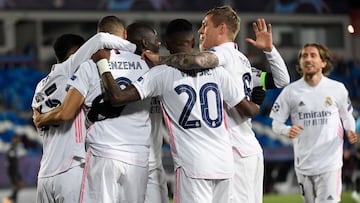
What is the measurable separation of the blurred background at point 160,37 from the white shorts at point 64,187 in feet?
36.7

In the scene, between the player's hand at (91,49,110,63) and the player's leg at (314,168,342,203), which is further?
the player's leg at (314,168,342,203)

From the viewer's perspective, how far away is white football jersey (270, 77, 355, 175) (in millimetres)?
8898

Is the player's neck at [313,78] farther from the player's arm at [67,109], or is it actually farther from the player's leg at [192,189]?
the player's arm at [67,109]

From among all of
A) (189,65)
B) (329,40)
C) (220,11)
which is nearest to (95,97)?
(189,65)

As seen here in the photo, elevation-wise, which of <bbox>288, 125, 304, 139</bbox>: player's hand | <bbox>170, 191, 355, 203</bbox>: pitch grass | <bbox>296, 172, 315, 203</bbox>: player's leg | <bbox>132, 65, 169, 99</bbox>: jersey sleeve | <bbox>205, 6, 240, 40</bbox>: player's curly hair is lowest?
<bbox>170, 191, 355, 203</bbox>: pitch grass

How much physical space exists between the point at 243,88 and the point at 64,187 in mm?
1571

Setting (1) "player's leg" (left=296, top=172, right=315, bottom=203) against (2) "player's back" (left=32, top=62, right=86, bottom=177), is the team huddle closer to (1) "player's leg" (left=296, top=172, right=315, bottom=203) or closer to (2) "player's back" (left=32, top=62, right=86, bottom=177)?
(2) "player's back" (left=32, top=62, right=86, bottom=177)

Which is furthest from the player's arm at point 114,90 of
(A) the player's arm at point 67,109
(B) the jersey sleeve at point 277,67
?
Result: (B) the jersey sleeve at point 277,67

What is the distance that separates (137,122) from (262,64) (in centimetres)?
1699

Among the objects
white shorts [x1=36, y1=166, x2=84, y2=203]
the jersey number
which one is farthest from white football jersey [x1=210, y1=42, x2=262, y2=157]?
white shorts [x1=36, y1=166, x2=84, y2=203]

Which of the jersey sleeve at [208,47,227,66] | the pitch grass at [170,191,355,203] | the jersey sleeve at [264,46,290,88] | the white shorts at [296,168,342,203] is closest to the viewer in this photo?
the jersey sleeve at [208,47,227,66]

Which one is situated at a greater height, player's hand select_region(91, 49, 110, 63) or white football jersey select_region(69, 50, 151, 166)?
player's hand select_region(91, 49, 110, 63)

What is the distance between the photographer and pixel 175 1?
22281 mm

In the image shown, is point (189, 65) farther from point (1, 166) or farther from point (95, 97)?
point (1, 166)
